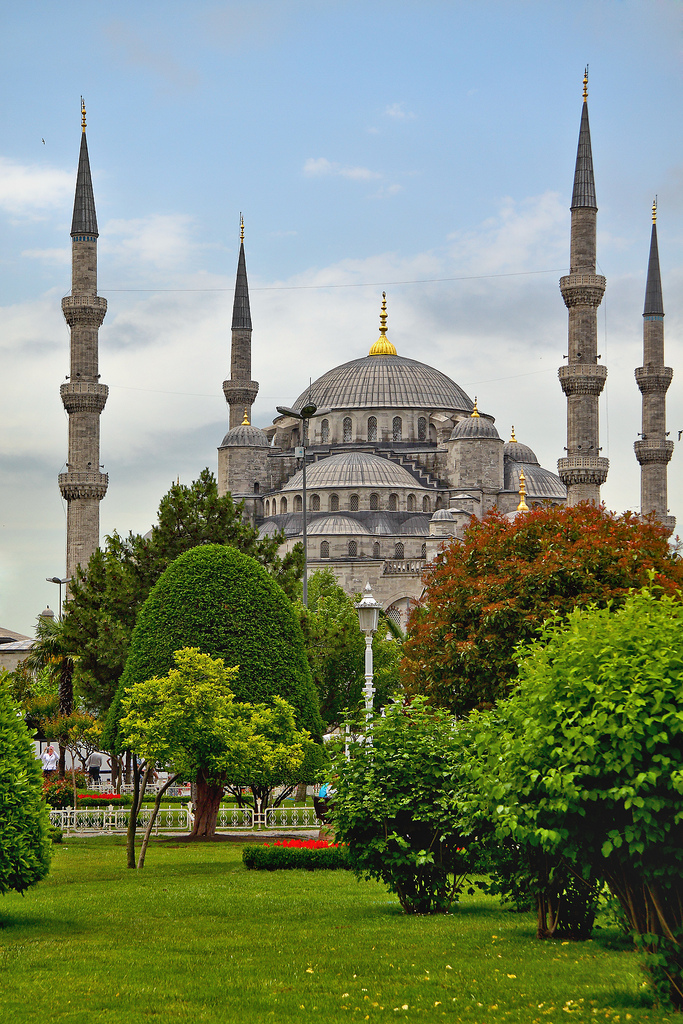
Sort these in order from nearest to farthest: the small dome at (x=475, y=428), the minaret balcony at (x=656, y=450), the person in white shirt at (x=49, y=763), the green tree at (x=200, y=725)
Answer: the green tree at (x=200, y=725) < the person in white shirt at (x=49, y=763) < the minaret balcony at (x=656, y=450) < the small dome at (x=475, y=428)

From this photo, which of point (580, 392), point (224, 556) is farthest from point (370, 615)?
point (580, 392)

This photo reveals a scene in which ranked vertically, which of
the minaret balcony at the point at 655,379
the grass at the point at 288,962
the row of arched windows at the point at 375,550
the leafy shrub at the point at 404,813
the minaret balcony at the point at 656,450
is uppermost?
the minaret balcony at the point at 655,379

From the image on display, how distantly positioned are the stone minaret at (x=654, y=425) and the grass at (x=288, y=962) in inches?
1587

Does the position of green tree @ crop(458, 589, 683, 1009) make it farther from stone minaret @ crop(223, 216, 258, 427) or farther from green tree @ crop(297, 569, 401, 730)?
stone minaret @ crop(223, 216, 258, 427)

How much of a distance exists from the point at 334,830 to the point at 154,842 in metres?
9.27

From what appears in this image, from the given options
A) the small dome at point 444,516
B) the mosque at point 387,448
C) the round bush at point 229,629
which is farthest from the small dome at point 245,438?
the round bush at point 229,629

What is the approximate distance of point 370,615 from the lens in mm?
15391

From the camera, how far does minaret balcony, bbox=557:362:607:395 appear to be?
44531mm

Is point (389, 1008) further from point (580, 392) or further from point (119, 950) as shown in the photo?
point (580, 392)

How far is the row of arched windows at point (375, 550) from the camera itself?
186 feet

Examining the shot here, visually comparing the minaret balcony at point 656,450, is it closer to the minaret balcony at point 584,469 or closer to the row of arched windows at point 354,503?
the minaret balcony at point 584,469

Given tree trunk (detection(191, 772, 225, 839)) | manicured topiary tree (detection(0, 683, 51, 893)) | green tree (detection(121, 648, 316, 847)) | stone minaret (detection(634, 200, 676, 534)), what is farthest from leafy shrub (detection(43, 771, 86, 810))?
stone minaret (detection(634, 200, 676, 534))

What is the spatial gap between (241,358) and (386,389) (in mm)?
11305

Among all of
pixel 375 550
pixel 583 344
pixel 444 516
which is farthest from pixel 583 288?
pixel 375 550
